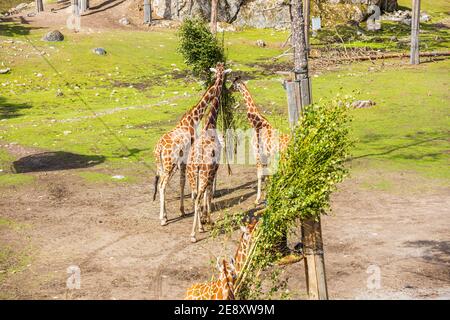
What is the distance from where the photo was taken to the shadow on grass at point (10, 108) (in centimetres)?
3296

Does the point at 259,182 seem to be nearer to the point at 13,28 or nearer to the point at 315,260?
the point at 315,260

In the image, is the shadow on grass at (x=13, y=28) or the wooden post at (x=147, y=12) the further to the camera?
the wooden post at (x=147, y=12)

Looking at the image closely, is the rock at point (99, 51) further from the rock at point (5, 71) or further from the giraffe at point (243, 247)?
the giraffe at point (243, 247)

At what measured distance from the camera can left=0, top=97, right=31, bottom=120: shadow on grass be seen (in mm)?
32956

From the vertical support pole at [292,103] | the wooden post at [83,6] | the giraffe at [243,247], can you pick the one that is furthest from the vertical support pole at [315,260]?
the wooden post at [83,6]

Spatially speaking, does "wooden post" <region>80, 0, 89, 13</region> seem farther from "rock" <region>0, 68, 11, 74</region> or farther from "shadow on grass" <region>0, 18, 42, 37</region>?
"rock" <region>0, 68, 11, 74</region>

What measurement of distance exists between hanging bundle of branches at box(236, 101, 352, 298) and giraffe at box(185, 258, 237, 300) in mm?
219

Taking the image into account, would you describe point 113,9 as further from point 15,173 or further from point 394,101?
point 15,173

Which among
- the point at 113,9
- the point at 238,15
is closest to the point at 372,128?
the point at 238,15

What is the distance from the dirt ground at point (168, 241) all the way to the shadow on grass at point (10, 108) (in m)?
10.1

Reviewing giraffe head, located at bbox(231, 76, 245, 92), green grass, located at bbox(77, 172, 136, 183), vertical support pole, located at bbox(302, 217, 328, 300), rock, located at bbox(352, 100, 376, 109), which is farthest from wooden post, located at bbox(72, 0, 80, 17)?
vertical support pole, located at bbox(302, 217, 328, 300)

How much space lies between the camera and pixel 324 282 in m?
13.3

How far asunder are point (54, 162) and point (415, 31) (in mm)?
25488
